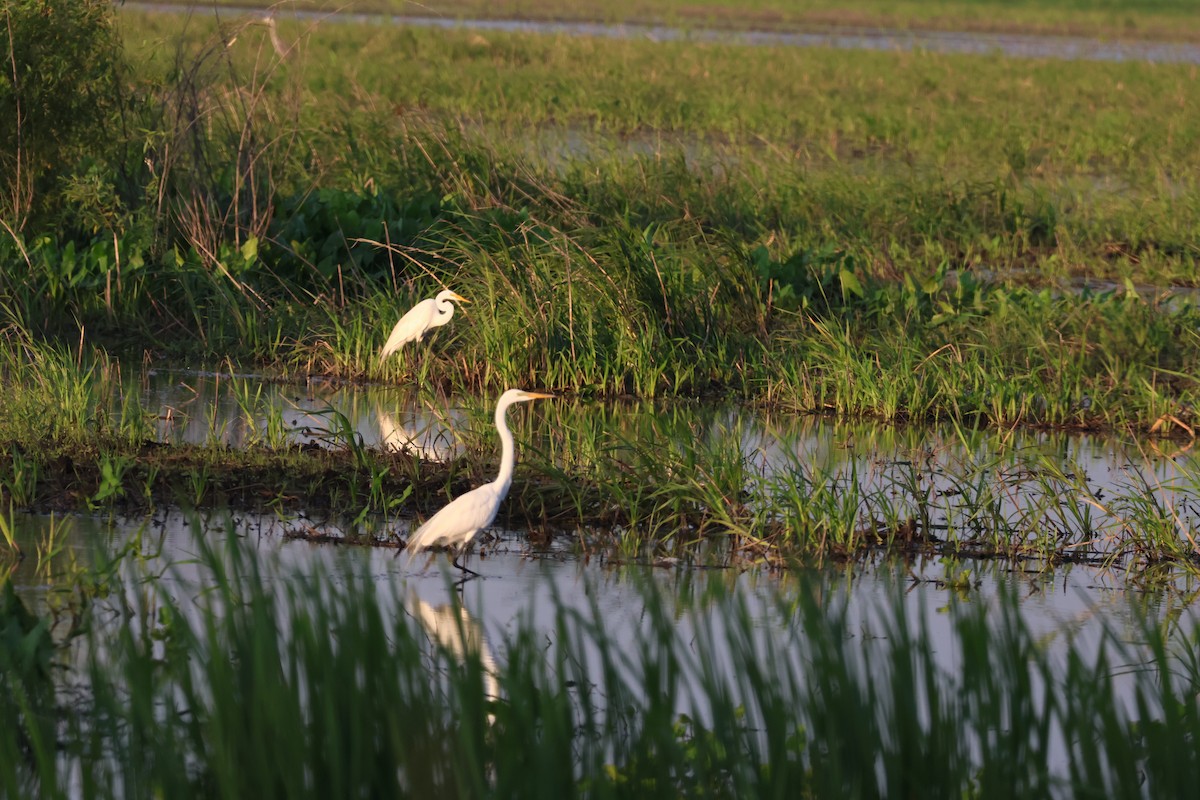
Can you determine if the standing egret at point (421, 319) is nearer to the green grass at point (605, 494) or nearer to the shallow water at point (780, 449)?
the shallow water at point (780, 449)

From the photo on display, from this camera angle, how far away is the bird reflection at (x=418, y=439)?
21.7ft

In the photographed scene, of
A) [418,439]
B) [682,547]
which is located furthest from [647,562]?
[418,439]

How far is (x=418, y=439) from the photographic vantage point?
7551mm

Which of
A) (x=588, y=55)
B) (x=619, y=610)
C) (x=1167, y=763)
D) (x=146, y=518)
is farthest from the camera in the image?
(x=588, y=55)

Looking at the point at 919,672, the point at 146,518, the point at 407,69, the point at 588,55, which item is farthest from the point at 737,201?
the point at 588,55

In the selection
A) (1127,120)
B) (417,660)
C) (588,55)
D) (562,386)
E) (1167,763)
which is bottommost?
(1167,763)

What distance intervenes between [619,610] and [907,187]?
8.70m

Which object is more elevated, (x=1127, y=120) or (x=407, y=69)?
(x=407, y=69)

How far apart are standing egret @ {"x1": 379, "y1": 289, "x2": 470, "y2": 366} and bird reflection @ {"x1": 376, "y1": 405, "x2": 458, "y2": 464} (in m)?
0.36

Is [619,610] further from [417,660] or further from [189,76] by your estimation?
[189,76]

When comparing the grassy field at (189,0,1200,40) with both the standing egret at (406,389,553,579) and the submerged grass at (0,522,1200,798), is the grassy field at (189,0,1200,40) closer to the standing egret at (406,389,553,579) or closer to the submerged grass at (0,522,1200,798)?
the standing egret at (406,389,553,579)

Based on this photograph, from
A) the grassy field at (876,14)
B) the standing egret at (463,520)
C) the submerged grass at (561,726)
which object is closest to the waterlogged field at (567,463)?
the submerged grass at (561,726)

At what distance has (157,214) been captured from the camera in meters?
9.56

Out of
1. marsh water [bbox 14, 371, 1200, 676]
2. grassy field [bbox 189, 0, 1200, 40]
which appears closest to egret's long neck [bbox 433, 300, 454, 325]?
marsh water [bbox 14, 371, 1200, 676]
